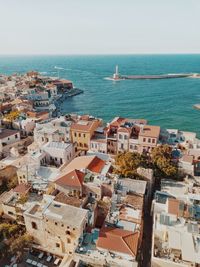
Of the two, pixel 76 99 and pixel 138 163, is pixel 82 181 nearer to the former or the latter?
pixel 138 163

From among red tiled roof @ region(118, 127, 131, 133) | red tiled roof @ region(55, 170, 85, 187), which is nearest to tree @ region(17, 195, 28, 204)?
red tiled roof @ region(55, 170, 85, 187)

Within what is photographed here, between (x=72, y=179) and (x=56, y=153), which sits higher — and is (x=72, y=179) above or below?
above

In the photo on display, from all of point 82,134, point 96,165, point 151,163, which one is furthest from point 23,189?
point 151,163

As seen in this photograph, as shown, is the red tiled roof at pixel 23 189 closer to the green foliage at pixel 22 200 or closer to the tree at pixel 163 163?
the green foliage at pixel 22 200

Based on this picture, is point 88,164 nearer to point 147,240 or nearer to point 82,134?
point 82,134

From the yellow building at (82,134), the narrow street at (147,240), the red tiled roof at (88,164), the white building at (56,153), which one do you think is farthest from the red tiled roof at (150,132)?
the white building at (56,153)

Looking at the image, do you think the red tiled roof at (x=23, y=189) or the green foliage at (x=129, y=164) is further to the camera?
the green foliage at (x=129, y=164)
